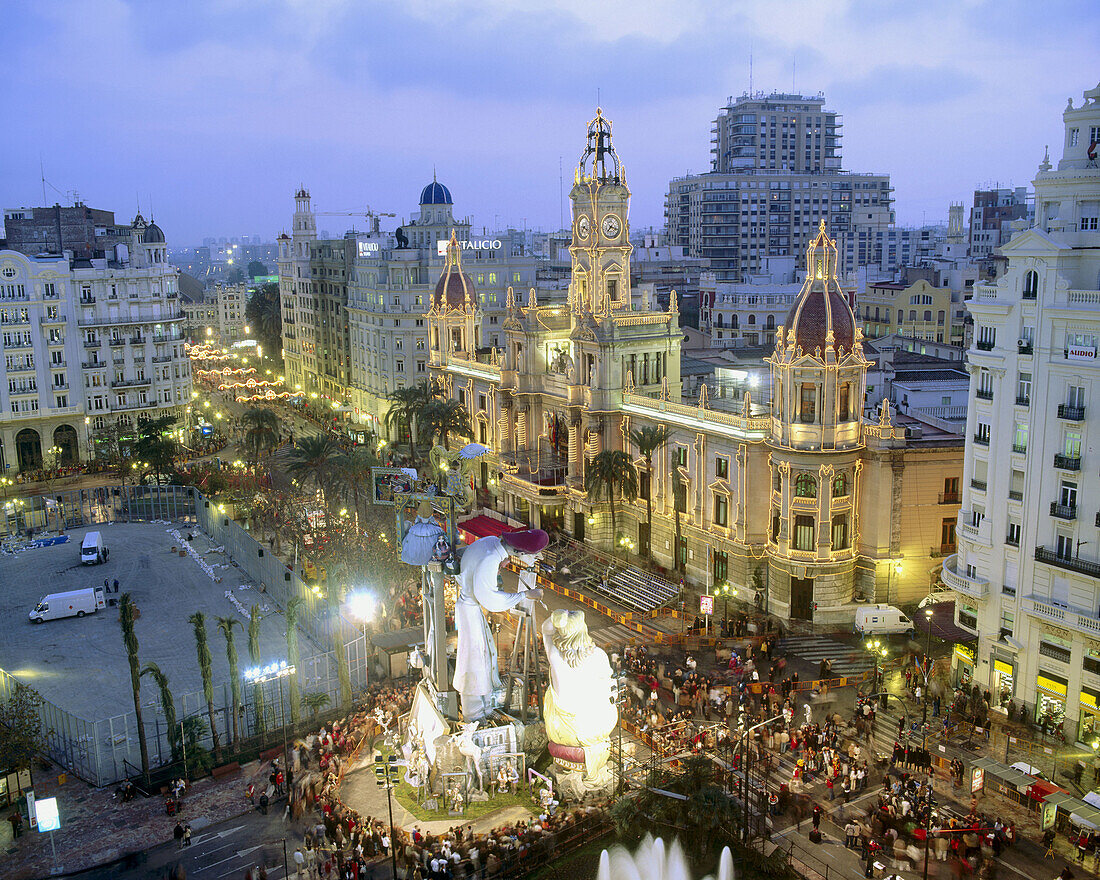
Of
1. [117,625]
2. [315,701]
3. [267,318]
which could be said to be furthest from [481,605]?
[267,318]

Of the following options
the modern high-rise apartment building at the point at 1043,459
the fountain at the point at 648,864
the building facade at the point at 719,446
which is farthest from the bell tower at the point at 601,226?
the fountain at the point at 648,864

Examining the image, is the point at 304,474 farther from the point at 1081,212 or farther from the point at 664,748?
the point at 1081,212

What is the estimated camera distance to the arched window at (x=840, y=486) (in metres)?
55.7

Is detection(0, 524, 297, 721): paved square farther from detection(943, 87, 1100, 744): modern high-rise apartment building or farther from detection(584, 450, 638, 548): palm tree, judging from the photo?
detection(943, 87, 1100, 744): modern high-rise apartment building

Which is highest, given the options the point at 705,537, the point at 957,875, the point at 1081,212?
the point at 1081,212

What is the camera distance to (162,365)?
108 m

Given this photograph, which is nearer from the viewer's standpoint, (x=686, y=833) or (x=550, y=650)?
(x=686, y=833)

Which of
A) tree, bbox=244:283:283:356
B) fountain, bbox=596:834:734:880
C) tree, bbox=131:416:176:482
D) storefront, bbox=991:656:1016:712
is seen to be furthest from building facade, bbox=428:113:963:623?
tree, bbox=244:283:283:356

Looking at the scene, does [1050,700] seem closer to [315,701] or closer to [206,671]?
[315,701]

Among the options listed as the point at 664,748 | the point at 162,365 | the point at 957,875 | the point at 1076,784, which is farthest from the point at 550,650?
the point at 162,365

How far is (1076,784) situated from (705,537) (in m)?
26.4

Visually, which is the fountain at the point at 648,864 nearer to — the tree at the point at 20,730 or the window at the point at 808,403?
the tree at the point at 20,730

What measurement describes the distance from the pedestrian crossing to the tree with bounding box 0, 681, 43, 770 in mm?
34815

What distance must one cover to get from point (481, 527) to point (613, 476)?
40.0ft
